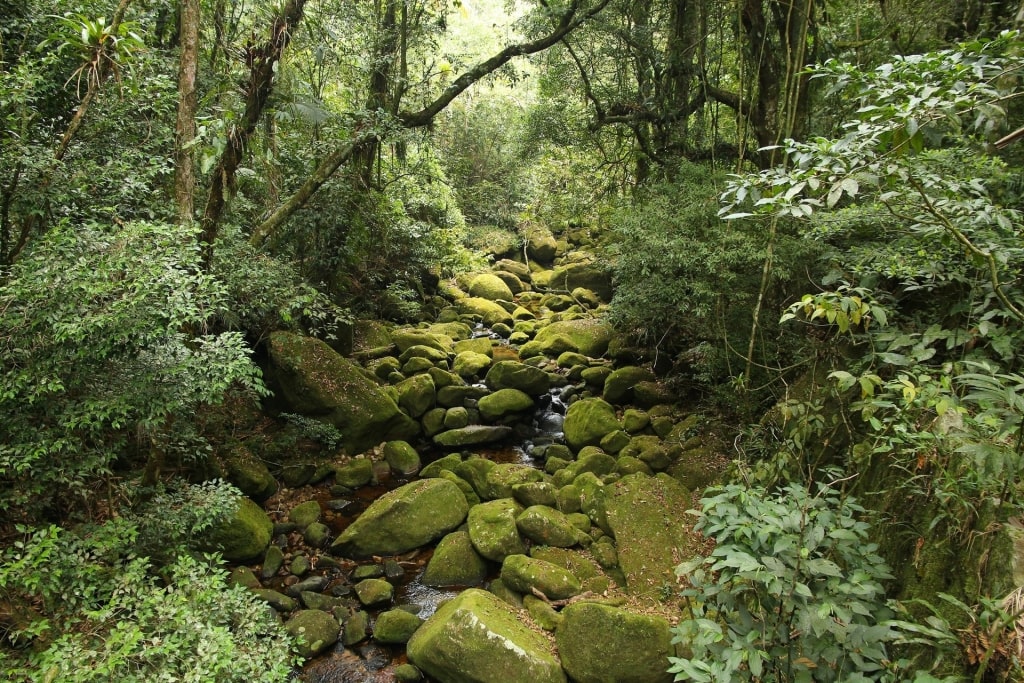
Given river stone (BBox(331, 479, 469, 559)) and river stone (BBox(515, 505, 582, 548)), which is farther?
river stone (BBox(331, 479, 469, 559))

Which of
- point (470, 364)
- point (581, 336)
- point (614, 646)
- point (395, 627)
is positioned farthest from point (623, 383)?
point (395, 627)

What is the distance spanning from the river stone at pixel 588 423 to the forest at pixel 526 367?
0.04m

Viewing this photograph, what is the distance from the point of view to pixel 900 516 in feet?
9.77

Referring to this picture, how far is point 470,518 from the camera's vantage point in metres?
5.82

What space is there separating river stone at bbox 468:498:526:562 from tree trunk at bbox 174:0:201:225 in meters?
4.04

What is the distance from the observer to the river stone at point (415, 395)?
8.31m

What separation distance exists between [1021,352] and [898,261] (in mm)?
869

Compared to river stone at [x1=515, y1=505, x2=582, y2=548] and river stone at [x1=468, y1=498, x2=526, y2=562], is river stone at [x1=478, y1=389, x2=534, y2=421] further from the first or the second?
river stone at [x1=515, y1=505, x2=582, y2=548]

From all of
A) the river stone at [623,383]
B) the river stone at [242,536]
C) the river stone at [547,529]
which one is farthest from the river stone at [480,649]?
the river stone at [623,383]

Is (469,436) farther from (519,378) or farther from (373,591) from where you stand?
(373,591)

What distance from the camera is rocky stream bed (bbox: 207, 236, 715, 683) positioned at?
4191mm

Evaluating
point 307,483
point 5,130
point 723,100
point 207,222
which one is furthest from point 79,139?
point 723,100

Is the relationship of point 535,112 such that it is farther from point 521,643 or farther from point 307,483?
point 521,643

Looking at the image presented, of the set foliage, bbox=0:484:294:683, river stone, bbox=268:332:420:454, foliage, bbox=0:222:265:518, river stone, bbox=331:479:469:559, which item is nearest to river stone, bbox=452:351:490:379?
river stone, bbox=268:332:420:454
